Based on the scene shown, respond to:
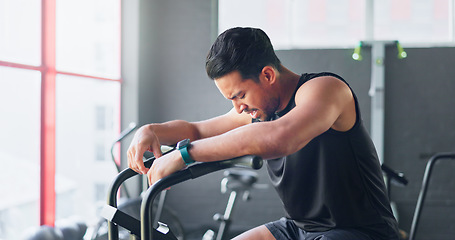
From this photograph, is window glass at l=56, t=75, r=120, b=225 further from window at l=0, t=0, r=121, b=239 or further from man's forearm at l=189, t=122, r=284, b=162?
man's forearm at l=189, t=122, r=284, b=162

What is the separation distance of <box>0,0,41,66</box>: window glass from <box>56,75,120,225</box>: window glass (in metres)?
Answer: 0.31

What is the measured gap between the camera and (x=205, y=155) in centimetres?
109

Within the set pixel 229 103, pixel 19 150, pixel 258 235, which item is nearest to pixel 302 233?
pixel 258 235

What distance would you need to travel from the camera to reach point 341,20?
13.6 feet

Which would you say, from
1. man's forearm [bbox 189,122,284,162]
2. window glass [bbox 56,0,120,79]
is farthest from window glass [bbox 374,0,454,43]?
man's forearm [bbox 189,122,284,162]

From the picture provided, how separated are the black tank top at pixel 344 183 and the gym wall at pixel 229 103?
286 centimetres

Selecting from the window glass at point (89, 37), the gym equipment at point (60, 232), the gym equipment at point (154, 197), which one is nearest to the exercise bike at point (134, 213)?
the gym equipment at point (60, 232)

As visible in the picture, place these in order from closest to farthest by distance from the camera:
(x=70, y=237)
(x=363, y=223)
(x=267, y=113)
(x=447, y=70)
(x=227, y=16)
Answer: (x=363, y=223) < (x=267, y=113) < (x=70, y=237) < (x=447, y=70) < (x=227, y=16)

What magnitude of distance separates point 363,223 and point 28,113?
2.20 metres

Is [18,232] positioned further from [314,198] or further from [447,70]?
[447,70]

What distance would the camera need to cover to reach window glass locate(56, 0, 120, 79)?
121 inches

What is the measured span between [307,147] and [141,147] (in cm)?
49

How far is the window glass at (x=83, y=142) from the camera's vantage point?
3070mm

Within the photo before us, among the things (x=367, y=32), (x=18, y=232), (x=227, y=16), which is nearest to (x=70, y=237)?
(x=18, y=232)
